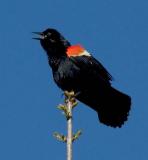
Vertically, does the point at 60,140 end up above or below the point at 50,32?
below

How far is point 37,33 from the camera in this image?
646 cm

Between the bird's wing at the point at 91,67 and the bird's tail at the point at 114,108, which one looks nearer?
the bird's tail at the point at 114,108

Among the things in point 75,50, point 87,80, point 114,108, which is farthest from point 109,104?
point 75,50

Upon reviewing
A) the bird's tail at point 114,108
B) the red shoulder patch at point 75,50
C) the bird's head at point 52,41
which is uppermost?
the bird's head at point 52,41

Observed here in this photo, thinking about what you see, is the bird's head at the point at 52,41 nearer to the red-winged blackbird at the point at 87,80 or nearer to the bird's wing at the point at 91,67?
the red-winged blackbird at the point at 87,80

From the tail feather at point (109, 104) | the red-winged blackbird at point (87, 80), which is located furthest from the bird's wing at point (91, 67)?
the tail feather at point (109, 104)

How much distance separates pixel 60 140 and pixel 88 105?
11.2 ft

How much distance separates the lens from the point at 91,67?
611 cm

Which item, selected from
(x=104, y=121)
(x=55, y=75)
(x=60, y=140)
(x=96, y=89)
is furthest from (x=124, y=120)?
(x=60, y=140)

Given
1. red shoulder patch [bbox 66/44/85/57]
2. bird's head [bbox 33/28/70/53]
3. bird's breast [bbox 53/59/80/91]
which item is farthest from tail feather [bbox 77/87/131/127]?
bird's head [bbox 33/28/70/53]

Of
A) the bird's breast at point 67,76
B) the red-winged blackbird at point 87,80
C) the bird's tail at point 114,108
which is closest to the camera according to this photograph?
the bird's tail at point 114,108

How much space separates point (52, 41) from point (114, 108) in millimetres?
1495

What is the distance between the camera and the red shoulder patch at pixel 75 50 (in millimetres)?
6134

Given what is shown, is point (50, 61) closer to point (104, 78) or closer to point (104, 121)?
point (104, 78)
